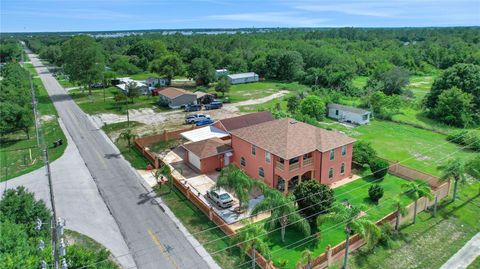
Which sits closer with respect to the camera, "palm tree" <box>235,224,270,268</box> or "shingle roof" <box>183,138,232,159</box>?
"palm tree" <box>235,224,270,268</box>

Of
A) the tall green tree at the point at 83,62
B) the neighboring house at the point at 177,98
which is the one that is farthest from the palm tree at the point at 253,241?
the tall green tree at the point at 83,62

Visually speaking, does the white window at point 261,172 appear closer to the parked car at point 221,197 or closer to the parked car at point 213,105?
the parked car at point 221,197

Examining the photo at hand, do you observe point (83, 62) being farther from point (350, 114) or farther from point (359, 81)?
point (359, 81)

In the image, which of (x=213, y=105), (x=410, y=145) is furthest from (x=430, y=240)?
(x=213, y=105)

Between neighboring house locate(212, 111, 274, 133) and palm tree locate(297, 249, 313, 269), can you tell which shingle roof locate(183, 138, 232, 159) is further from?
palm tree locate(297, 249, 313, 269)

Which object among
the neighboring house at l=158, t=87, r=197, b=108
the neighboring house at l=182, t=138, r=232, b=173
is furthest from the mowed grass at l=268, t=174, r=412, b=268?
the neighboring house at l=158, t=87, r=197, b=108

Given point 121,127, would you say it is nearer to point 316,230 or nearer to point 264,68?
point 316,230
